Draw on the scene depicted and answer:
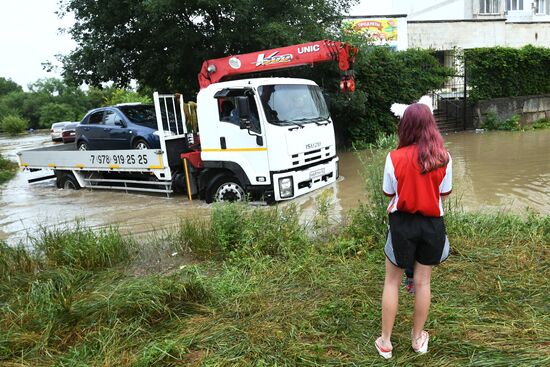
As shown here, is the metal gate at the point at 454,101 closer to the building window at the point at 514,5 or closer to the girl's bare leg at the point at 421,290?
the girl's bare leg at the point at 421,290

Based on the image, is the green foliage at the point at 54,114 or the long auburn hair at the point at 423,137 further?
the green foliage at the point at 54,114

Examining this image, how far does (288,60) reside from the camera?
29.0ft

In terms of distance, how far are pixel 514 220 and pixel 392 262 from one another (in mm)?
3230

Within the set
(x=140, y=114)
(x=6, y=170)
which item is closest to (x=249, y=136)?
(x=140, y=114)

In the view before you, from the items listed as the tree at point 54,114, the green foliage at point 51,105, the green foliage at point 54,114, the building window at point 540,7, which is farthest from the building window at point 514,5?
the green foliage at point 54,114

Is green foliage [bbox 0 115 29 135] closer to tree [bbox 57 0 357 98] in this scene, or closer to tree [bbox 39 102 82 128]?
tree [bbox 39 102 82 128]

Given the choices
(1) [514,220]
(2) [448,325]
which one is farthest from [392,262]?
(1) [514,220]

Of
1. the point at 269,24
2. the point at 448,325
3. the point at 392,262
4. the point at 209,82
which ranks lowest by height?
the point at 448,325

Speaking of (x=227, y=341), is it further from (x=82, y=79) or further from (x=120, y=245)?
(x=82, y=79)

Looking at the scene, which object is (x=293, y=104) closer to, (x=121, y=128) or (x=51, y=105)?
(x=121, y=128)

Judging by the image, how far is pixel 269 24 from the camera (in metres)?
11.4

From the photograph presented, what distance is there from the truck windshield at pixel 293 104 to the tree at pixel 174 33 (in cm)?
346

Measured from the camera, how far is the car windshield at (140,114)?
11.0 meters

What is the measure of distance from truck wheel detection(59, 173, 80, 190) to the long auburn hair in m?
10.7
